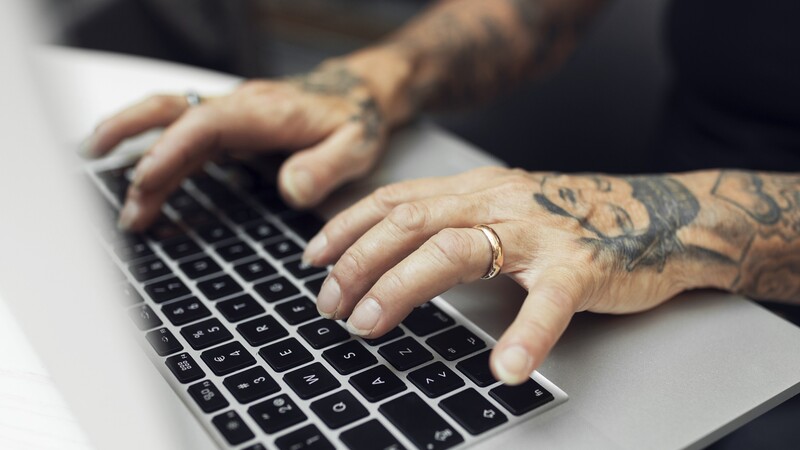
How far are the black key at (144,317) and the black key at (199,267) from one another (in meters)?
0.05

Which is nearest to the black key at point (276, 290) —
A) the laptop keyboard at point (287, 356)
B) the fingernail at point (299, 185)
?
the laptop keyboard at point (287, 356)

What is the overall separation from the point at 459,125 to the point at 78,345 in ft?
3.30

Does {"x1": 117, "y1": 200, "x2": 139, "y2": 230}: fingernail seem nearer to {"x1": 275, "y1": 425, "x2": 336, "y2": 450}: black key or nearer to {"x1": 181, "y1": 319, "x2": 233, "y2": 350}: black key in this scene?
{"x1": 181, "y1": 319, "x2": 233, "y2": 350}: black key

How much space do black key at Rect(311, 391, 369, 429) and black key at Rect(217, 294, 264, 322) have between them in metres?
0.11

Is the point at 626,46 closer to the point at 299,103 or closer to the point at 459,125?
the point at 459,125

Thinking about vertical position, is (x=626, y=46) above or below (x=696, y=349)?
above

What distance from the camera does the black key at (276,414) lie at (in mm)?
412

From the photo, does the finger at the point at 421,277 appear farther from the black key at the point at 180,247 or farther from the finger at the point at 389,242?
the black key at the point at 180,247

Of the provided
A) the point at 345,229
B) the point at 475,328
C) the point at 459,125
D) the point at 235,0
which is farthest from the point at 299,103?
the point at 235,0

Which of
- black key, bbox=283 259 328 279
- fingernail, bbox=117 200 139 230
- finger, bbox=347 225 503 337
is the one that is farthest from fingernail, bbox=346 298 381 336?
fingernail, bbox=117 200 139 230

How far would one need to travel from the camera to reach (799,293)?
63 centimetres

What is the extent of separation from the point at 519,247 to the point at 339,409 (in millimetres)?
171

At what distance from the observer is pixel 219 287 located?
544mm

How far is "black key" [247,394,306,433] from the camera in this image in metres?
0.41
